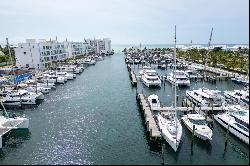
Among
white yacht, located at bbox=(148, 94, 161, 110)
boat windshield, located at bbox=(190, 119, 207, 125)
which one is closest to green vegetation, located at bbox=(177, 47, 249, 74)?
white yacht, located at bbox=(148, 94, 161, 110)

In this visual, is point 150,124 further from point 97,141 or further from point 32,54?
point 32,54

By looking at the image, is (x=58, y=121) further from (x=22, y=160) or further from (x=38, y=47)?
(x=38, y=47)

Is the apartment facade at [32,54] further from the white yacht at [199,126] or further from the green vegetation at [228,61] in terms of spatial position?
the white yacht at [199,126]

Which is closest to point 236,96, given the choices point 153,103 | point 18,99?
point 153,103

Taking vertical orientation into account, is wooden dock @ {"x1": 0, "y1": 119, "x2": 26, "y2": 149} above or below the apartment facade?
below

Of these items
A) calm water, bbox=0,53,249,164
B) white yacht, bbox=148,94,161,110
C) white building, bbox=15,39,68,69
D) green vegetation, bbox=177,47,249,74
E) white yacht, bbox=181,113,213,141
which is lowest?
calm water, bbox=0,53,249,164

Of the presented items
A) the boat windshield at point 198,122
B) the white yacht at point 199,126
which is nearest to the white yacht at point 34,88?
the white yacht at point 199,126

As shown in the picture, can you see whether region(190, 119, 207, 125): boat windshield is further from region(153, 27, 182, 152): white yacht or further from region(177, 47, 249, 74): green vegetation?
region(177, 47, 249, 74): green vegetation
